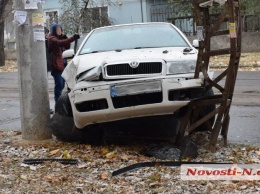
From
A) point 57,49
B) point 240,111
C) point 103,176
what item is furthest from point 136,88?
point 240,111

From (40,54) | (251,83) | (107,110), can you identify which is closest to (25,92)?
(40,54)

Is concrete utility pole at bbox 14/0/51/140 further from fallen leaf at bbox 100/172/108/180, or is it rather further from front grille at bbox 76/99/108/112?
fallen leaf at bbox 100/172/108/180

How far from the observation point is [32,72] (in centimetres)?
741

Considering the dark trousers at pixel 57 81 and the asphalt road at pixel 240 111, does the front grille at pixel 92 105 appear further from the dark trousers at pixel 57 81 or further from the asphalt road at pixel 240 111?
the dark trousers at pixel 57 81

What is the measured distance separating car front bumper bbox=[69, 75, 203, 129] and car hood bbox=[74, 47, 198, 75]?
278 millimetres

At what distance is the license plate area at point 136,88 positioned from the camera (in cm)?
614

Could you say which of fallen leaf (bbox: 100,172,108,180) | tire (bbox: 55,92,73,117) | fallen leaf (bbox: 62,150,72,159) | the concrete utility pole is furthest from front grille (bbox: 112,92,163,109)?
the concrete utility pole

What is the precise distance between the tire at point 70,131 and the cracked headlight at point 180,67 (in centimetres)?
145

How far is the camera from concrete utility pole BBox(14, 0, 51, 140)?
7371mm

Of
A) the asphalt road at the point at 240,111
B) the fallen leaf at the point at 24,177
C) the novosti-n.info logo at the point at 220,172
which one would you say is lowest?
the asphalt road at the point at 240,111

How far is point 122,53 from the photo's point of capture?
6.93m

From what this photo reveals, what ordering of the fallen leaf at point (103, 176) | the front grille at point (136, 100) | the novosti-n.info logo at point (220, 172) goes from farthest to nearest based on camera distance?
the front grille at point (136, 100) → the fallen leaf at point (103, 176) → the novosti-n.info logo at point (220, 172)

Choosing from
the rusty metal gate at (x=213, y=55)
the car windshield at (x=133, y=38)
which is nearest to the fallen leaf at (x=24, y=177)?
the rusty metal gate at (x=213, y=55)

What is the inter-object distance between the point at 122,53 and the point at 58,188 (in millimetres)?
2351
